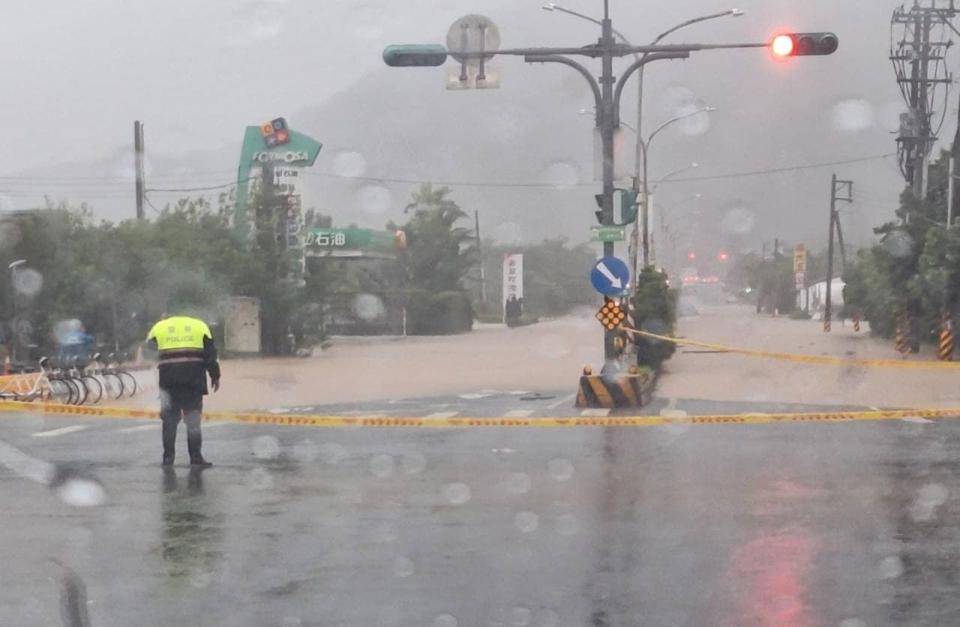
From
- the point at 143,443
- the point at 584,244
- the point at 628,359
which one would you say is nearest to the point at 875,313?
the point at 628,359

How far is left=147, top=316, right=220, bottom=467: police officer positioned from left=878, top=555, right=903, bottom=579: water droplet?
711 centimetres

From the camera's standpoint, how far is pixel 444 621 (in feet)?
23.7

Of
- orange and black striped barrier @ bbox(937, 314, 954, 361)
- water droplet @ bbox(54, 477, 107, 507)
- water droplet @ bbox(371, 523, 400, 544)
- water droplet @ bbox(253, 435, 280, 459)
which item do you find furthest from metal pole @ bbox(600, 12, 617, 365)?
orange and black striped barrier @ bbox(937, 314, 954, 361)

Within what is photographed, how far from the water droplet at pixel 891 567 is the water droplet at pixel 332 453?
689 centimetres

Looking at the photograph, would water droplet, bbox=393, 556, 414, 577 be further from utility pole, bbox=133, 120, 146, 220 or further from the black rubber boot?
utility pole, bbox=133, 120, 146, 220

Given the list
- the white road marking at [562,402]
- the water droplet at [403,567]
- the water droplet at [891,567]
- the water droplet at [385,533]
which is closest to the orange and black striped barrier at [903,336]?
the white road marking at [562,402]

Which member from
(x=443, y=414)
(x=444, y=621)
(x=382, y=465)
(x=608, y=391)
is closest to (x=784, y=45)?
(x=608, y=391)

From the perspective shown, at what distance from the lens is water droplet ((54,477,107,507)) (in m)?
11.6

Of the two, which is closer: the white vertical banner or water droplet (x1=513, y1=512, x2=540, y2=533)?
water droplet (x1=513, y1=512, x2=540, y2=533)

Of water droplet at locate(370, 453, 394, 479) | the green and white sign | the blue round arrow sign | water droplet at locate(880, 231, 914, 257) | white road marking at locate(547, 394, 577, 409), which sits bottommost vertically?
white road marking at locate(547, 394, 577, 409)

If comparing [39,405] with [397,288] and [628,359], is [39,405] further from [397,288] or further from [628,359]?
[397,288]

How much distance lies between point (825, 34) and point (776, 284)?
380 ft

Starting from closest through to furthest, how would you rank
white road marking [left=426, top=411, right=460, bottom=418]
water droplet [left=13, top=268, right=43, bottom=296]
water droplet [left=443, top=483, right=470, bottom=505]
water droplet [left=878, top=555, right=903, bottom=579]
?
water droplet [left=878, top=555, right=903, bottom=579] < water droplet [left=443, top=483, right=470, bottom=505] < white road marking [left=426, top=411, right=460, bottom=418] < water droplet [left=13, top=268, right=43, bottom=296]

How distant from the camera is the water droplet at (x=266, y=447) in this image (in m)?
15.1
